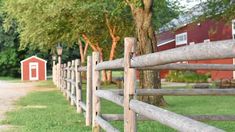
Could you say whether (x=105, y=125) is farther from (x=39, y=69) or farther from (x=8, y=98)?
(x=39, y=69)

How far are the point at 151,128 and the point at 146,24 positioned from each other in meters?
6.39

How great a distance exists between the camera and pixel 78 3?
88.7ft

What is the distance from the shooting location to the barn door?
177 feet

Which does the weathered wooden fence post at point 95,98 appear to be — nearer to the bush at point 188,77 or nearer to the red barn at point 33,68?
the bush at point 188,77

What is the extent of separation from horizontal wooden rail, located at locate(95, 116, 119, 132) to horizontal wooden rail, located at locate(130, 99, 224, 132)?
3.94 ft

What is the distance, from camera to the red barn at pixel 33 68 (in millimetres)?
53812

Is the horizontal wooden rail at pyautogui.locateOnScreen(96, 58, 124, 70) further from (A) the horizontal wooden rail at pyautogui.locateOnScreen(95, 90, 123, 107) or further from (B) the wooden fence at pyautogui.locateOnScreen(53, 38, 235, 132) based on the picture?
(A) the horizontal wooden rail at pyautogui.locateOnScreen(95, 90, 123, 107)

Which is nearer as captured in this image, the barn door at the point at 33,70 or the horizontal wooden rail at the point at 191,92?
the horizontal wooden rail at the point at 191,92

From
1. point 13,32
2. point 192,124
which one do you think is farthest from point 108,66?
point 13,32

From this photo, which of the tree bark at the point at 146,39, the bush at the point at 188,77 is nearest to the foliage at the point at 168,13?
the bush at the point at 188,77

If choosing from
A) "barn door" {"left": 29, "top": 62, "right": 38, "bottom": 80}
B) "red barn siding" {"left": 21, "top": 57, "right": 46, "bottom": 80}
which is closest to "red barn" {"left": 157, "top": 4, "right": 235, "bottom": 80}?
"red barn siding" {"left": 21, "top": 57, "right": 46, "bottom": 80}

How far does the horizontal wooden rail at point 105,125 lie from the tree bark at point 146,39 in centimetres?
708

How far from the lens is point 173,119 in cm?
365

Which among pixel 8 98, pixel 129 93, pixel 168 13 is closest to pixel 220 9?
pixel 168 13
